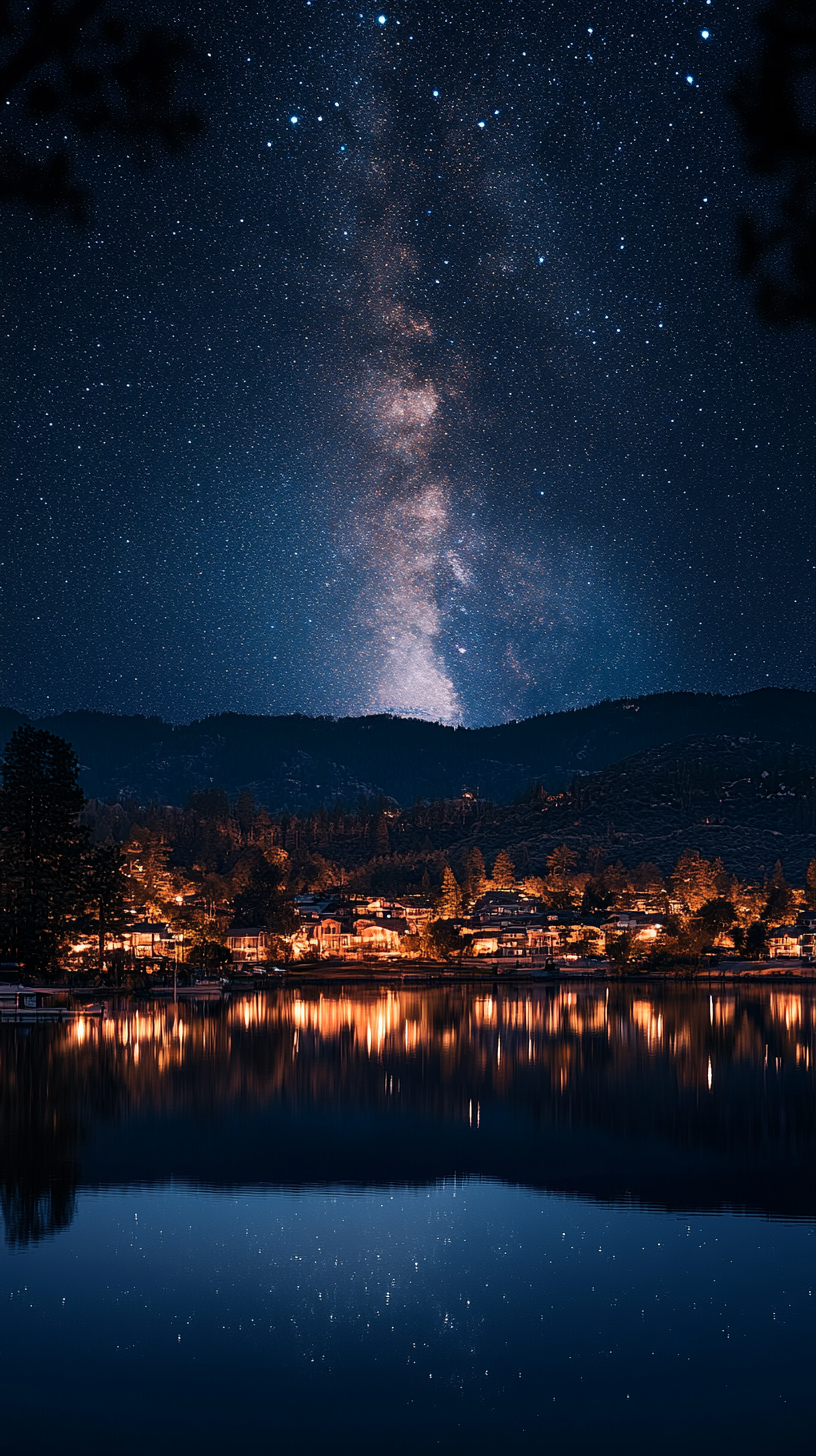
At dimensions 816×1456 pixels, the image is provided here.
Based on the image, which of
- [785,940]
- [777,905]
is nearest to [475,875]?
[777,905]

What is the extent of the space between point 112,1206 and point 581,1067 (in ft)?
74.2

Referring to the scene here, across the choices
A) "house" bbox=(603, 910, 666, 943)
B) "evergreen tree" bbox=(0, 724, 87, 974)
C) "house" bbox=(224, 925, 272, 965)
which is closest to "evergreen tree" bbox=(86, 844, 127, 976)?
"evergreen tree" bbox=(0, 724, 87, 974)

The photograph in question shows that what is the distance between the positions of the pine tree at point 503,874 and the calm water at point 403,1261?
128784 millimetres

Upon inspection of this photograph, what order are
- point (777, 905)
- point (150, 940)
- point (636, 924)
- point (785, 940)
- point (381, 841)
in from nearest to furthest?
point (150, 940) < point (636, 924) < point (785, 940) < point (777, 905) < point (381, 841)

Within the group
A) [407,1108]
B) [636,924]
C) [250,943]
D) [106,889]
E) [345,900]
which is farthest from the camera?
[345,900]

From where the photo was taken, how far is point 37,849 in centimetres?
5591

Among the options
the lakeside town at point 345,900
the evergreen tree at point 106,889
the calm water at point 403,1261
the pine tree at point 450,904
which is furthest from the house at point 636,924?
the calm water at point 403,1261

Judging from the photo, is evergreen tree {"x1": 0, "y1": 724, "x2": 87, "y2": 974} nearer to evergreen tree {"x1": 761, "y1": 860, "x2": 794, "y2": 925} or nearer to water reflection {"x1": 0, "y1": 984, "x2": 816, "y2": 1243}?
water reflection {"x1": 0, "y1": 984, "x2": 816, "y2": 1243}

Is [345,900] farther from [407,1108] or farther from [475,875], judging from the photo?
[407,1108]

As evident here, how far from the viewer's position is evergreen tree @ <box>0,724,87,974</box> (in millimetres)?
53750

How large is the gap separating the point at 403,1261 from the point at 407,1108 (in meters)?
14.2

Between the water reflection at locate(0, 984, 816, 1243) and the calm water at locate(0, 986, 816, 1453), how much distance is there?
0.46 feet

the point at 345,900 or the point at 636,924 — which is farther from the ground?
the point at 345,900

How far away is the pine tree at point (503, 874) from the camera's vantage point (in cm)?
16449
